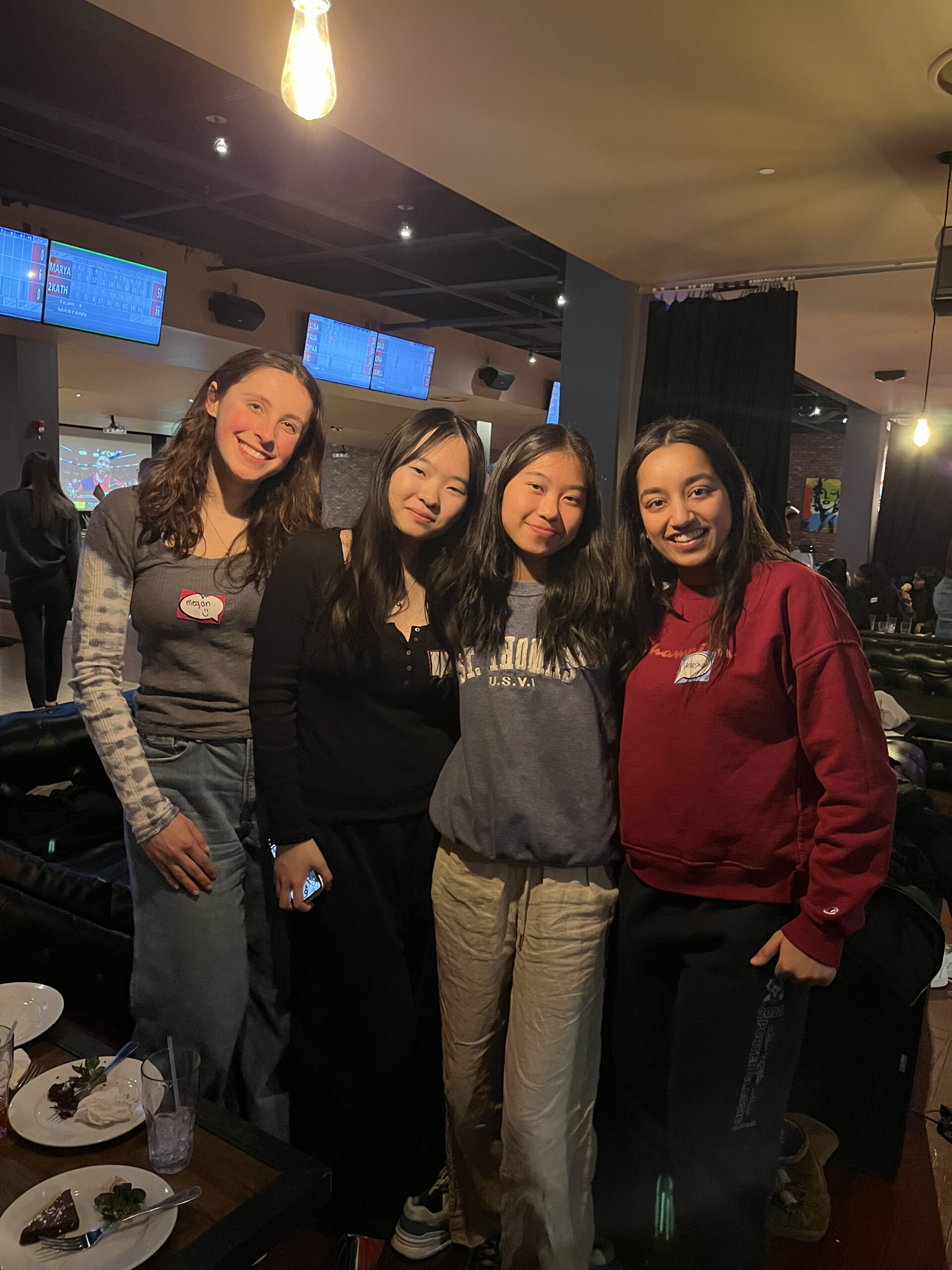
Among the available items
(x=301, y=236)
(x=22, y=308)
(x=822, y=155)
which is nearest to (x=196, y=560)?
(x=822, y=155)

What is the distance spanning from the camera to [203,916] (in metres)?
1.64

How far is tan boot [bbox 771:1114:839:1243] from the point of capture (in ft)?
6.36

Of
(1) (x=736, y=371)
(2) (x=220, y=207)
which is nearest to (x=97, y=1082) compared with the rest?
(1) (x=736, y=371)

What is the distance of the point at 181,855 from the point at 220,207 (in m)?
5.31

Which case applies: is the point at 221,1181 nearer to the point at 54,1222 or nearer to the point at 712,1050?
the point at 54,1222

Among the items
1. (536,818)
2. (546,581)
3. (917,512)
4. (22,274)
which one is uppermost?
(22,274)

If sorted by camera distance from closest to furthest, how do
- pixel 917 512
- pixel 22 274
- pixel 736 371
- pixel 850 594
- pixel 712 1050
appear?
pixel 712 1050 → pixel 736 371 → pixel 22 274 → pixel 850 594 → pixel 917 512

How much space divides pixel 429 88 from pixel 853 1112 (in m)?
2.95

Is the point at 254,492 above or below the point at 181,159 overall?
below

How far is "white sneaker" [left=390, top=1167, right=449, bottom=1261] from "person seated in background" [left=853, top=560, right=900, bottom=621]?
20.4ft

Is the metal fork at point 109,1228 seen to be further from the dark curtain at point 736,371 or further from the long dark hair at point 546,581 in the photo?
the dark curtain at point 736,371

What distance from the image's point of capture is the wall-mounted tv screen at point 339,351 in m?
7.70

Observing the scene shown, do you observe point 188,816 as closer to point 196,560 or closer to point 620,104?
point 196,560

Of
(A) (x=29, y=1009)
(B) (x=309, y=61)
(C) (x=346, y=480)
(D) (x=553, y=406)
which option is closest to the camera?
(B) (x=309, y=61)
